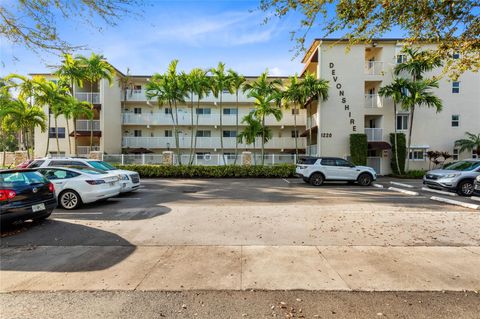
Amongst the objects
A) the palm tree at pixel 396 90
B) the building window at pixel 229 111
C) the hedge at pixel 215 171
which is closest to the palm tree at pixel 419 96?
the palm tree at pixel 396 90

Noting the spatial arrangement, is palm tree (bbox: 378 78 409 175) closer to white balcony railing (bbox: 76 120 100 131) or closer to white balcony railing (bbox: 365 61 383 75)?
white balcony railing (bbox: 365 61 383 75)

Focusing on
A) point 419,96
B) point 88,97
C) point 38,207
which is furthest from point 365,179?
point 88,97

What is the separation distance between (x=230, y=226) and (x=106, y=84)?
84.7ft

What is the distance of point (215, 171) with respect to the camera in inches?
825

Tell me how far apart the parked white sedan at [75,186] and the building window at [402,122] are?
78.0ft

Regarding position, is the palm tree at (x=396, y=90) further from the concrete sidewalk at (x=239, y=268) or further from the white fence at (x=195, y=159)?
the concrete sidewalk at (x=239, y=268)

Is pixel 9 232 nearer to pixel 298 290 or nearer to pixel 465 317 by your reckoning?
pixel 298 290

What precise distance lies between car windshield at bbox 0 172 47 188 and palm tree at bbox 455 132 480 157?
1112 inches

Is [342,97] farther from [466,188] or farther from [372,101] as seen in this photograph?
[466,188]

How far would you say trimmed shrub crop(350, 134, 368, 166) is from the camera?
21.9m

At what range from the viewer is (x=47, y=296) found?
3.49m

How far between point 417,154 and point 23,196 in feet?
88.3

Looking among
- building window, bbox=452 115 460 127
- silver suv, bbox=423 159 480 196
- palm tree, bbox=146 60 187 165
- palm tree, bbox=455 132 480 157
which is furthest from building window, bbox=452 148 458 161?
palm tree, bbox=146 60 187 165

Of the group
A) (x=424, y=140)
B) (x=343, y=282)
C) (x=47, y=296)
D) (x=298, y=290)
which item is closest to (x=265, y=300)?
(x=298, y=290)
